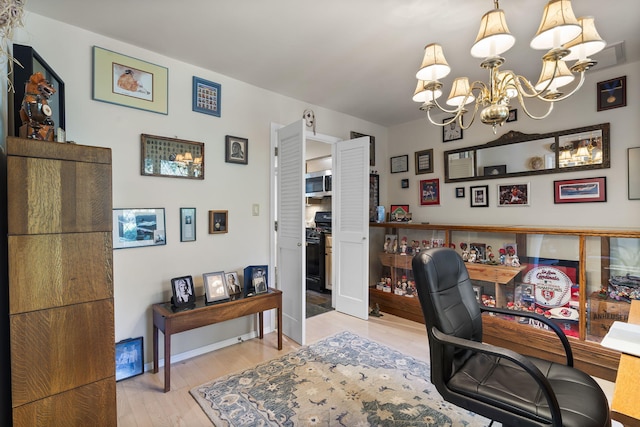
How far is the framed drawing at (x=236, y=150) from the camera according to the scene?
2.79 meters

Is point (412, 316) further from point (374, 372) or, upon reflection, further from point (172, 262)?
point (172, 262)

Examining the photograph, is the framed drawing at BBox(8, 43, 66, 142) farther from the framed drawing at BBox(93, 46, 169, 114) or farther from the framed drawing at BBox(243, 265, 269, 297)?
the framed drawing at BBox(243, 265, 269, 297)

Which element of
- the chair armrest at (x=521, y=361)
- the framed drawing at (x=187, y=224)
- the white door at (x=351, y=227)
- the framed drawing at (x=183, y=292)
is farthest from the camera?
the white door at (x=351, y=227)

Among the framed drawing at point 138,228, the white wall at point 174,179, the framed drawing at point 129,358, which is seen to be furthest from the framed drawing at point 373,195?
the framed drawing at point 129,358

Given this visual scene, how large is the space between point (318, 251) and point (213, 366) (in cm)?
256

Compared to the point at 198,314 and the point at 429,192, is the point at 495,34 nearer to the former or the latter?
the point at 198,314

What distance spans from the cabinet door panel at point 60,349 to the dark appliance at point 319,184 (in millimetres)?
3554

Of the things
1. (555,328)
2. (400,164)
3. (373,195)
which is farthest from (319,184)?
(555,328)

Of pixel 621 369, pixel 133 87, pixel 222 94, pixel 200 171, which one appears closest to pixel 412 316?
pixel 621 369

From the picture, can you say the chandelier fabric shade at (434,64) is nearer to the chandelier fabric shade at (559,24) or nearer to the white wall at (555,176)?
the chandelier fabric shade at (559,24)

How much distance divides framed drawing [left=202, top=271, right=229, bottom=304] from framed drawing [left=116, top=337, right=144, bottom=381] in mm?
577

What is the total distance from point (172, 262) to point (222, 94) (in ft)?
5.18

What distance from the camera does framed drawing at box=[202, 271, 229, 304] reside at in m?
2.42

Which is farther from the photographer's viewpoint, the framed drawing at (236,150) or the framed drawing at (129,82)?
the framed drawing at (236,150)
